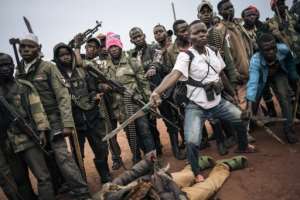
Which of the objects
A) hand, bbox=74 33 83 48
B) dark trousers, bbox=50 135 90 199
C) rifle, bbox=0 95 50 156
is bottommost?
dark trousers, bbox=50 135 90 199

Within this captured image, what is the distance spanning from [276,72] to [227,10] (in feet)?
5.44

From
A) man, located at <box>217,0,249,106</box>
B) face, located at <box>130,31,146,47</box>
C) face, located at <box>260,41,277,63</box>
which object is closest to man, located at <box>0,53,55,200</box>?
face, located at <box>130,31,146,47</box>

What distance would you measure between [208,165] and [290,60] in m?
2.24

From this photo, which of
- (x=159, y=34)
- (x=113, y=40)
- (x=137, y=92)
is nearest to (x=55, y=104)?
(x=137, y=92)

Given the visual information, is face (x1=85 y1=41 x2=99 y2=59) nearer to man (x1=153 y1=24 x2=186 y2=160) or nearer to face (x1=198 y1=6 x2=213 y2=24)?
man (x1=153 y1=24 x2=186 y2=160)

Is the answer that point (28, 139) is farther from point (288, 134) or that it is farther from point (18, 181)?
point (288, 134)

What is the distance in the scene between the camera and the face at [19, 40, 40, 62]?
14.8 feet

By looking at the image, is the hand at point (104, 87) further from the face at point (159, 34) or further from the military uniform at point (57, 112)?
the face at point (159, 34)

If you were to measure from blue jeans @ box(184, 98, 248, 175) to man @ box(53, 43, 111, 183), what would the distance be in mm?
1724

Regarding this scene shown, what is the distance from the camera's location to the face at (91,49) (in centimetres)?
674

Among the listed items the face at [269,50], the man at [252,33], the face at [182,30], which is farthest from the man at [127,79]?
the man at [252,33]

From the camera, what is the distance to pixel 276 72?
5.17 metres

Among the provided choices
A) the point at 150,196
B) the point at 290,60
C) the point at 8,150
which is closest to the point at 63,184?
the point at 8,150

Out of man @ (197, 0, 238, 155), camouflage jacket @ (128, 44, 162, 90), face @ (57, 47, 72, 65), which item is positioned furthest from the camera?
camouflage jacket @ (128, 44, 162, 90)
